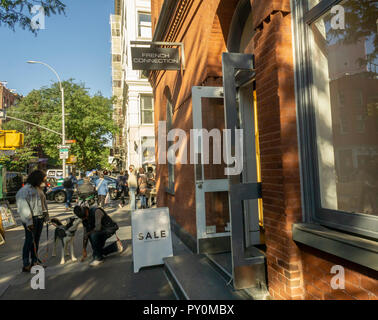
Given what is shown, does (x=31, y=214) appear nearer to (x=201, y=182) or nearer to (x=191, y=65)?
(x=201, y=182)

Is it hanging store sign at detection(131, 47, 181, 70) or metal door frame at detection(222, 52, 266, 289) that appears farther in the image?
hanging store sign at detection(131, 47, 181, 70)

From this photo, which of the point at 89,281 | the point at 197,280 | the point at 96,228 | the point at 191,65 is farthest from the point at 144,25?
the point at 197,280

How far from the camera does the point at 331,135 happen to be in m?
2.66

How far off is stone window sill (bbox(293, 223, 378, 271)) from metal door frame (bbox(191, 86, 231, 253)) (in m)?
2.12

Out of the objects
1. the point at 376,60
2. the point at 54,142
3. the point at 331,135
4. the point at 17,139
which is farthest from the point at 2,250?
the point at 54,142

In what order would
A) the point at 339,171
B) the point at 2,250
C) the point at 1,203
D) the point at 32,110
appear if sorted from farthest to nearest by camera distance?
Answer: 1. the point at 32,110
2. the point at 1,203
3. the point at 2,250
4. the point at 339,171

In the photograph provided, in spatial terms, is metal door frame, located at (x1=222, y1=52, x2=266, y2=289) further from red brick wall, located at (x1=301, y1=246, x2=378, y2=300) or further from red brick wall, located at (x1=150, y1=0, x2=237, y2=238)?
red brick wall, located at (x1=150, y1=0, x2=237, y2=238)

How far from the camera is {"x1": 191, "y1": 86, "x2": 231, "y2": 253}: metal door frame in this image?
4.55 m

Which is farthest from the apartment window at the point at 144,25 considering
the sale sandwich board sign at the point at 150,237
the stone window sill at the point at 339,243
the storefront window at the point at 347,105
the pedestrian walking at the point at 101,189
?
the stone window sill at the point at 339,243

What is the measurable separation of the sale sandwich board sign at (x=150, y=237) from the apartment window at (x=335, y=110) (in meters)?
3.11

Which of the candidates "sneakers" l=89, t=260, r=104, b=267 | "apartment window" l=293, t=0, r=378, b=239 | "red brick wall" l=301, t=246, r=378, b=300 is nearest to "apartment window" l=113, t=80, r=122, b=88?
"sneakers" l=89, t=260, r=104, b=267

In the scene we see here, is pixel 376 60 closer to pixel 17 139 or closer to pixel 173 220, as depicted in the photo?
pixel 173 220

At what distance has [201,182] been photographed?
4641 millimetres
